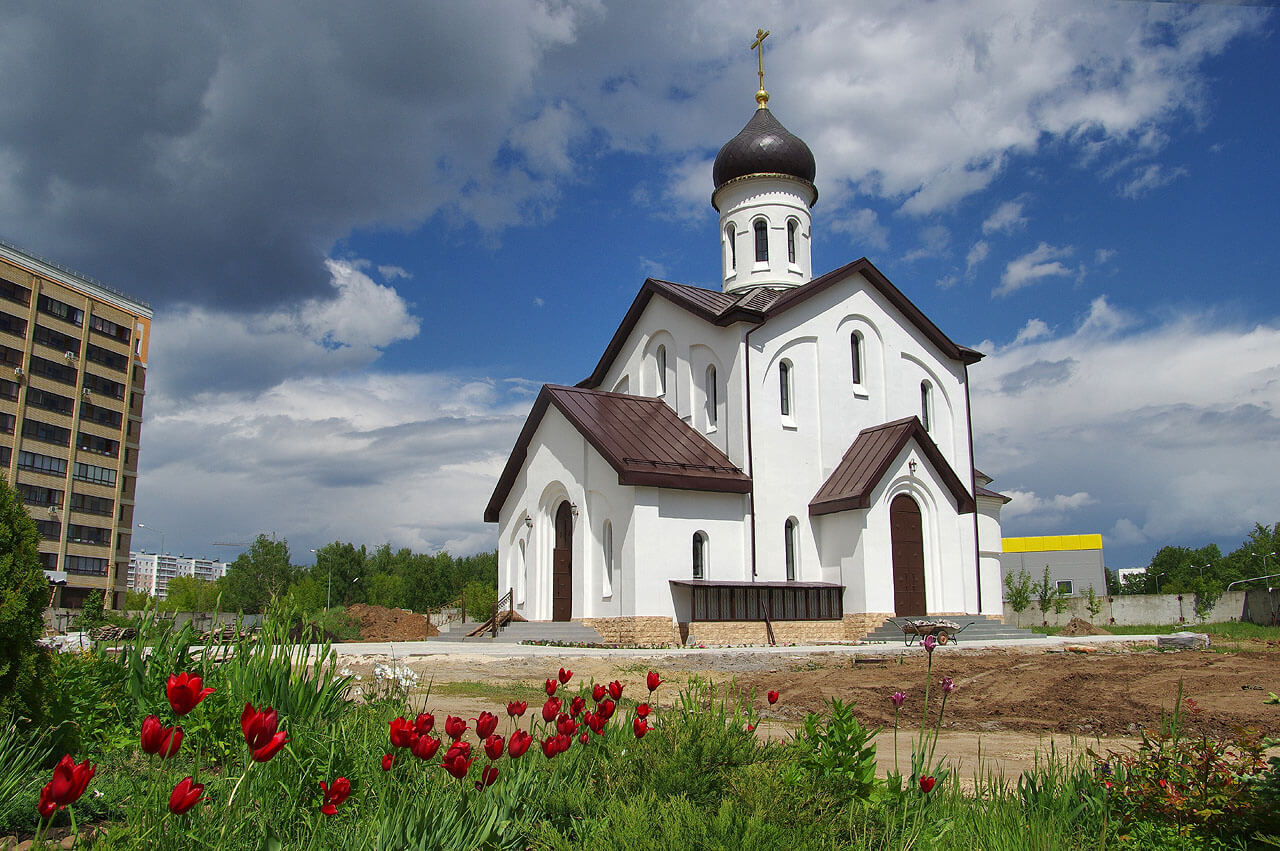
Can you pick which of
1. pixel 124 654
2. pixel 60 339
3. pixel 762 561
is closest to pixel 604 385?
pixel 762 561

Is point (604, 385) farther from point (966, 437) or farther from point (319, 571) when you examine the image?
point (319, 571)

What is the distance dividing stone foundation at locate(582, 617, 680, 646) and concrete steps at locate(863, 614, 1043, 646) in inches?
212

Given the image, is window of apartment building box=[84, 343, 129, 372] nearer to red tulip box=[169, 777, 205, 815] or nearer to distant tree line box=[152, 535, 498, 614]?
distant tree line box=[152, 535, 498, 614]

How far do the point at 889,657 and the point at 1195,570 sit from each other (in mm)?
84565

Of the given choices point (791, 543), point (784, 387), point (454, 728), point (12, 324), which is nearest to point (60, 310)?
point (12, 324)

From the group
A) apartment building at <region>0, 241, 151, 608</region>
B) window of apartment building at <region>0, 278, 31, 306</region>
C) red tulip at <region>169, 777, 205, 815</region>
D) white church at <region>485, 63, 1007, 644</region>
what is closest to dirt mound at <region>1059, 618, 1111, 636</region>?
white church at <region>485, 63, 1007, 644</region>

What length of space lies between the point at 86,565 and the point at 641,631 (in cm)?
4634

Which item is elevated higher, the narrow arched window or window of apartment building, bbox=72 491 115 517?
the narrow arched window

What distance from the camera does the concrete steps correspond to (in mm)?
22375

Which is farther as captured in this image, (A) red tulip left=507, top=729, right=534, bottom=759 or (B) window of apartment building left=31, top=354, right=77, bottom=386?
(B) window of apartment building left=31, top=354, right=77, bottom=386

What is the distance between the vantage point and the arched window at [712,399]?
80.0ft

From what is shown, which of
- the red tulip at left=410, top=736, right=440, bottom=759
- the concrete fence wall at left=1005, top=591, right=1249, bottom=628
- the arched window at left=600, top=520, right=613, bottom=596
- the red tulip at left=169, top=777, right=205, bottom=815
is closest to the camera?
the red tulip at left=169, top=777, right=205, bottom=815

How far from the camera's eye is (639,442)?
22094mm

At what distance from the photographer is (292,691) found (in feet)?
16.0
